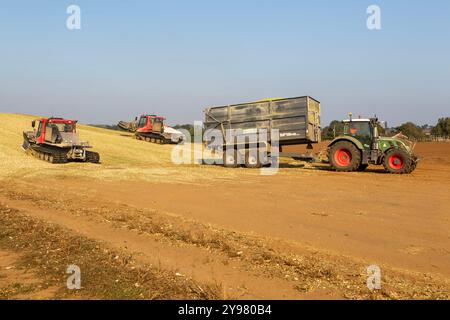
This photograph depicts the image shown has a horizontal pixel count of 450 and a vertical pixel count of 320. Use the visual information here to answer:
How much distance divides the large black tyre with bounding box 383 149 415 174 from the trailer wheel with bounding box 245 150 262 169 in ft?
18.9

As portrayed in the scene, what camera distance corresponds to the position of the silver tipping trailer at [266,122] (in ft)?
58.0

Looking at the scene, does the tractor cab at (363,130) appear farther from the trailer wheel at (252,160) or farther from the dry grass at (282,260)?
the dry grass at (282,260)

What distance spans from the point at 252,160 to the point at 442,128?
48137 mm

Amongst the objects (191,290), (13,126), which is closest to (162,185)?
(191,290)

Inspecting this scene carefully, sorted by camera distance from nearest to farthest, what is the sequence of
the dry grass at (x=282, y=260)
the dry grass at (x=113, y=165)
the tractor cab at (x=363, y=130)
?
the dry grass at (x=282, y=260), the dry grass at (x=113, y=165), the tractor cab at (x=363, y=130)

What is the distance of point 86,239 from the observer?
255 inches

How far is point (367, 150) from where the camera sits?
16.6m

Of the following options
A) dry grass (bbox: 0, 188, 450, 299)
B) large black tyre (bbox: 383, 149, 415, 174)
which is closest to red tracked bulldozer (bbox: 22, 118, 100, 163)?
dry grass (bbox: 0, 188, 450, 299)

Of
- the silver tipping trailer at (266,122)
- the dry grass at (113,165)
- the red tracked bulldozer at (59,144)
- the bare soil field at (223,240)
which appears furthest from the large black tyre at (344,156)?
the red tracked bulldozer at (59,144)

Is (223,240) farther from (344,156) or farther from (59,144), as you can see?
(59,144)

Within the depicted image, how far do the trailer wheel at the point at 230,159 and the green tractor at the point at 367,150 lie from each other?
460cm

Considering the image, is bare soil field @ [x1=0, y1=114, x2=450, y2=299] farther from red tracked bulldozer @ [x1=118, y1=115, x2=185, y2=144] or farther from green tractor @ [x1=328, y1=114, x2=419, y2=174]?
red tracked bulldozer @ [x1=118, y1=115, x2=185, y2=144]

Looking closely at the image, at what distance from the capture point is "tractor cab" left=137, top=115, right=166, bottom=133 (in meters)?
33.6
